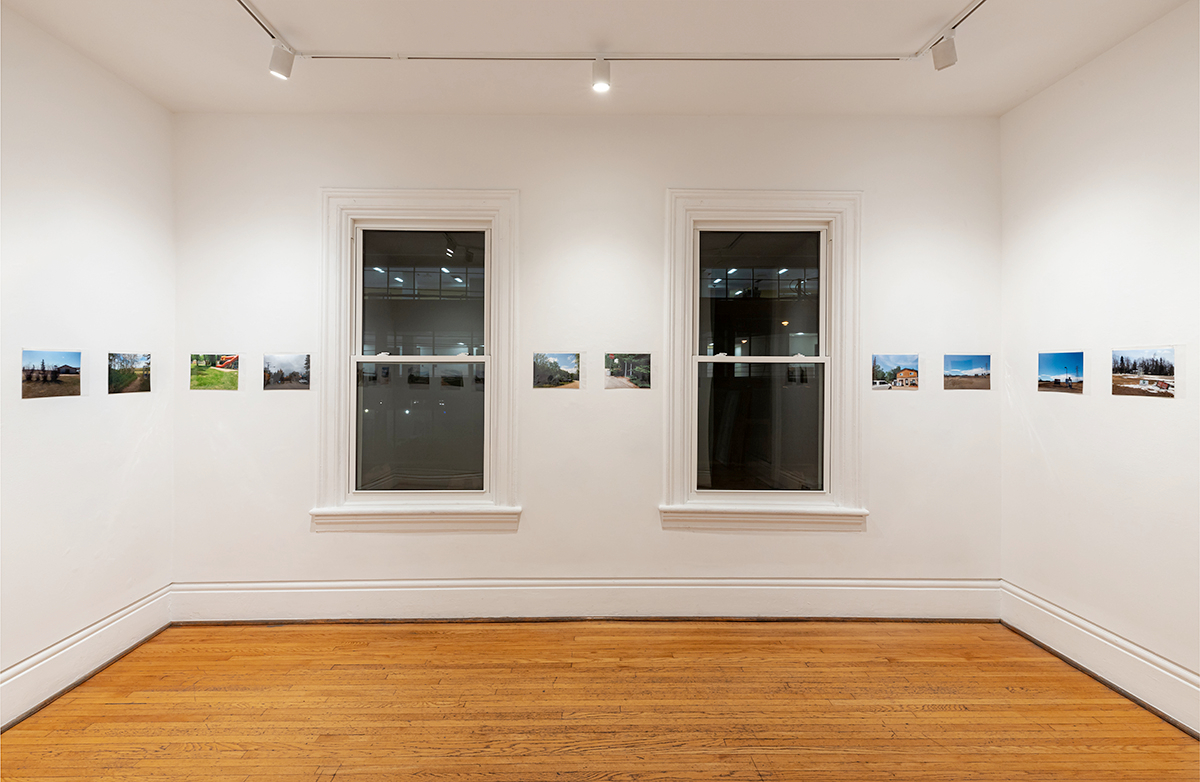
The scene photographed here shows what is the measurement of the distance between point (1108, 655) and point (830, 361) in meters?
1.97

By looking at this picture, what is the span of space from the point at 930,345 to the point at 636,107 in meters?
2.28

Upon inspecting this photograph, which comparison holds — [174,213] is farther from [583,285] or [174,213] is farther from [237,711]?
[237,711]

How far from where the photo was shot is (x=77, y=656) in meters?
2.76

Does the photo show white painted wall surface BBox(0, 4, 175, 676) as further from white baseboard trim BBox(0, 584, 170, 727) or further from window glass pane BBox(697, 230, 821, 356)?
window glass pane BBox(697, 230, 821, 356)

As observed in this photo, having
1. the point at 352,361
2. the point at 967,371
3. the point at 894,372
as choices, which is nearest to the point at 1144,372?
the point at 967,371

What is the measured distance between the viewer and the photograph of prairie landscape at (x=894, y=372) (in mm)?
3443

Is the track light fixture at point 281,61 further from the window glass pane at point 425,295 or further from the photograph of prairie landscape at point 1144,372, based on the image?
the photograph of prairie landscape at point 1144,372

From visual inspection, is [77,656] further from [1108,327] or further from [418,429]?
[1108,327]

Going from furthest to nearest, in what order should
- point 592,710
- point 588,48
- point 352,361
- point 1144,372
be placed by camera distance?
point 352,361
point 588,48
point 1144,372
point 592,710

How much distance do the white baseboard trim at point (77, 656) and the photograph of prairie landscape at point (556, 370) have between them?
2.54m

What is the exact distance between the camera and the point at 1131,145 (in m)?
2.67

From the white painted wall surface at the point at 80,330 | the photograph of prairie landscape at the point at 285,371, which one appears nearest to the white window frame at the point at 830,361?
the photograph of prairie landscape at the point at 285,371

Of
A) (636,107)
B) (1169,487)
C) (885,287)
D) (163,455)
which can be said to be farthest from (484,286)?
(1169,487)

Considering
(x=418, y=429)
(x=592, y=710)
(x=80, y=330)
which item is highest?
(x=80, y=330)
